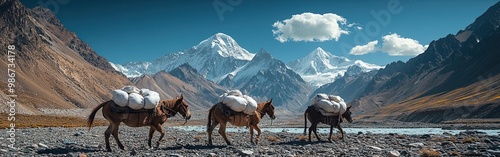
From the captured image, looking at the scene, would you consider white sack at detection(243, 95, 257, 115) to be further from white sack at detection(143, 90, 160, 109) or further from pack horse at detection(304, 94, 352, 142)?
white sack at detection(143, 90, 160, 109)

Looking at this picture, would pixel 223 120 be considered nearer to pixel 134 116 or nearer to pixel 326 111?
pixel 134 116

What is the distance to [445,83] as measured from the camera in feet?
646

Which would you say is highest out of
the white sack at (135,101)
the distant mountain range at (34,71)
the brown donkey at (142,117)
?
the distant mountain range at (34,71)

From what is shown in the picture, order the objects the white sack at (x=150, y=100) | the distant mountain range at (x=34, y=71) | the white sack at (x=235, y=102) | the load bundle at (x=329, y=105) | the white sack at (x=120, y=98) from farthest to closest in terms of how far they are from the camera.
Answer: the distant mountain range at (x=34, y=71) → the load bundle at (x=329, y=105) → the white sack at (x=235, y=102) → the white sack at (x=150, y=100) → the white sack at (x=120, y=98)

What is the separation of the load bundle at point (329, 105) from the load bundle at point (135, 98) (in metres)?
9.72

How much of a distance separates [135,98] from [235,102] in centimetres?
502

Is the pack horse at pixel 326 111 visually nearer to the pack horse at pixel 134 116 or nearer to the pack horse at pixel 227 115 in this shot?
the pack horse at pixel 227 115

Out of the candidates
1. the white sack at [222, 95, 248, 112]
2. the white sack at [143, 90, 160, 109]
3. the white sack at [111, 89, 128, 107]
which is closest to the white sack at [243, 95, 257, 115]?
the white sack at [222, 95, 248, 112]

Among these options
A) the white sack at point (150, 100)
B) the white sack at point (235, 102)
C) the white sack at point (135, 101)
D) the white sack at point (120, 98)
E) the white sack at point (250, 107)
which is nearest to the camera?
the white sack at point (120, 98)

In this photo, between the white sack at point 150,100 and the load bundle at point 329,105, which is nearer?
the white sack at point 150,100

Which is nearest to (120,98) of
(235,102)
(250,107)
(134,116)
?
(134,116)

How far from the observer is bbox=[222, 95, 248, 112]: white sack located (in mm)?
20953

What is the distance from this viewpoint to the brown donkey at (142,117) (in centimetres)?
1814

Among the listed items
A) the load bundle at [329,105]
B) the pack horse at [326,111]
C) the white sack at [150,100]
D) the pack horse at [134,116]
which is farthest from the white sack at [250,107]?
the white sack at [150,100]
